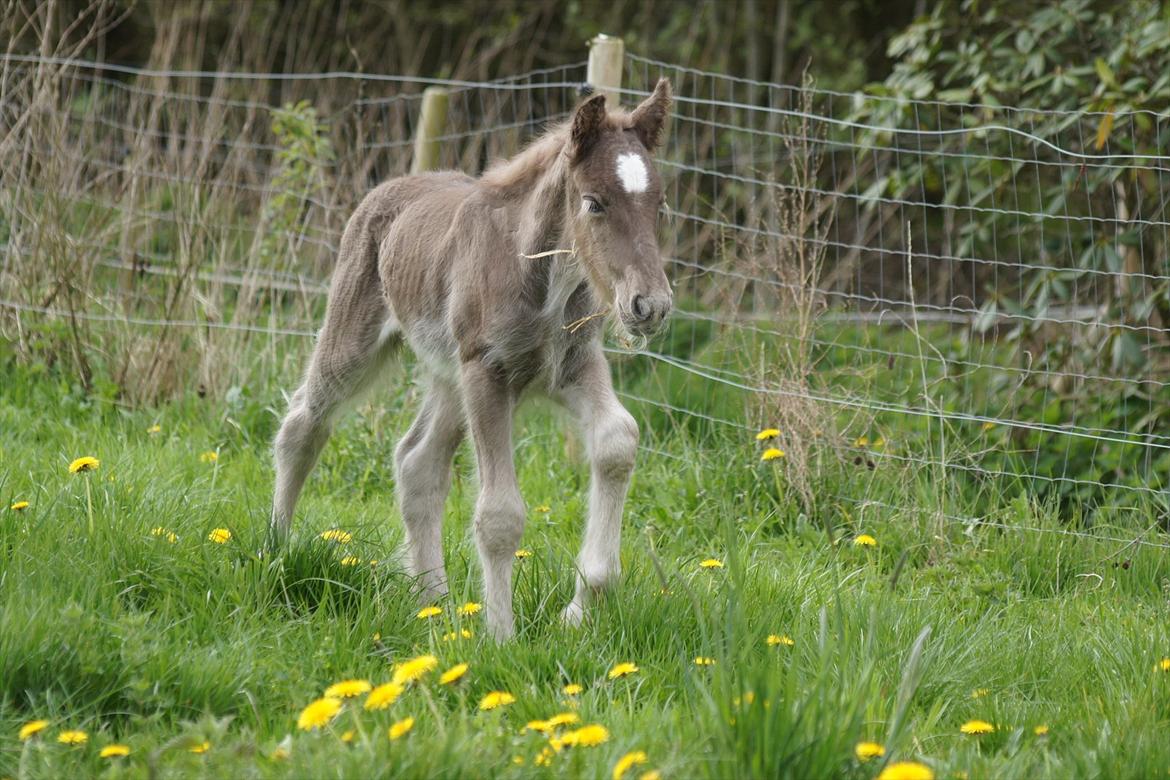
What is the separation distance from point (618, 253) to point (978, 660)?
1587 millimetres

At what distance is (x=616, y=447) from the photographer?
13.4ft

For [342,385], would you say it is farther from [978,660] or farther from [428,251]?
[978,660]

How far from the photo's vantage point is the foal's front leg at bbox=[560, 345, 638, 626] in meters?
4.00

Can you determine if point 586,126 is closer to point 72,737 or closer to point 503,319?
point 503,319

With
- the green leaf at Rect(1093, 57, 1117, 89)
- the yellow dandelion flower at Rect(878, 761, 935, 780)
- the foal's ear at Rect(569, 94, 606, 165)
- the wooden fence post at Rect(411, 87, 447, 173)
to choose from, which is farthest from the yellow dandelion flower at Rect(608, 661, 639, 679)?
the wooden fence post at Rect(411, 87, 447, 173)

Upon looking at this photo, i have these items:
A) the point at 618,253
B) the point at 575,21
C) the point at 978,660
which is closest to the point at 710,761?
the point at 978,660

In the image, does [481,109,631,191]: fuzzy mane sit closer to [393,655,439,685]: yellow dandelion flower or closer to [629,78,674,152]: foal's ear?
[629,78,674,152]: foal's ear

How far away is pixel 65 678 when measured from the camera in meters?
3.26

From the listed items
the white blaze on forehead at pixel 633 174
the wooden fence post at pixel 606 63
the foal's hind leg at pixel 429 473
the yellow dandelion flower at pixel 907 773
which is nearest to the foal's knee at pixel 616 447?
the white blaze on forehead at pixel 633 174

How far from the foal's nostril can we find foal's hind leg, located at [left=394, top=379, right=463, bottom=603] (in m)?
1.27

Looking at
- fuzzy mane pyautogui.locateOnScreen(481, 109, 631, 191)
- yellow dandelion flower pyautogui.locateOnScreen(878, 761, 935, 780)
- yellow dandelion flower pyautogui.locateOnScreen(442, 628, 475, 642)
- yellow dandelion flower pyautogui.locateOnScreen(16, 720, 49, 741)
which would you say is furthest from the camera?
fuzzy mane pyautogui.locateOnScreen(481, 109, 631, 191)

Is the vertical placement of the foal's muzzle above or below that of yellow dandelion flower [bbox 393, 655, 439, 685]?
above

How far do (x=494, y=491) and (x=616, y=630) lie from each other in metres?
0.63

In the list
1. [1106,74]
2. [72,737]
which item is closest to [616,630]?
[72,737]
